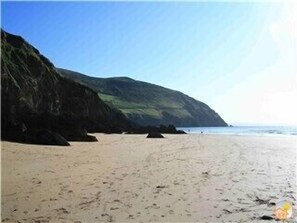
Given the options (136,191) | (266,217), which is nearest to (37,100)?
(136,191)

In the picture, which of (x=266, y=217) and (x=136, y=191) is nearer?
(x=266, y=217)

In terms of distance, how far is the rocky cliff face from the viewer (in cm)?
3129

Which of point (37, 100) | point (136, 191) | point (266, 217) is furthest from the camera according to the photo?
point (37, 100)

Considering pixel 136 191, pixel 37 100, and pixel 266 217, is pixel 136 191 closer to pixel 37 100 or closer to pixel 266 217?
pixel 266 217

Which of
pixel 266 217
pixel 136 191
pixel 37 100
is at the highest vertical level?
pixel 37 100

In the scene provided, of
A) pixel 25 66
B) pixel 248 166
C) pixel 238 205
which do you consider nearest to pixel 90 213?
A: pixel 238 205

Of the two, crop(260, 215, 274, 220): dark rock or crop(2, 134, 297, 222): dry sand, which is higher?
crop(2, 134, 297, 222): dry sand

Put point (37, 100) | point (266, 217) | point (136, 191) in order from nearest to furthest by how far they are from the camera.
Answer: point (266, 217), point (136, 191), point (37, 100)

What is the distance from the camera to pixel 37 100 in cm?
5038

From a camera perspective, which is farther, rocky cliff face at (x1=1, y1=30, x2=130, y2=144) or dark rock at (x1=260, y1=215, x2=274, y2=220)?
rocky cliff face at (x1=1, y1=30, x2=130, y2=144)

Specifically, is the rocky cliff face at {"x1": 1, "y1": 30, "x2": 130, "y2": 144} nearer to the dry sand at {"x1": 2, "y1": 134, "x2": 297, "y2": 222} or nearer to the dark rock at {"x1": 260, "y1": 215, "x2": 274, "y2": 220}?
the dry sand at {"x1": 2, "y1": 134, "x2": 297, "y2": 222}

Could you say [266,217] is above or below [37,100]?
below

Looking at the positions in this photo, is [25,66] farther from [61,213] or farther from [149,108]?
[149,108]

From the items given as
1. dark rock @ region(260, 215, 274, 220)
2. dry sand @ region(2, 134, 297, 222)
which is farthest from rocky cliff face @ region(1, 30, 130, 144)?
dark rock @ region(260, 215, 274, 220)
